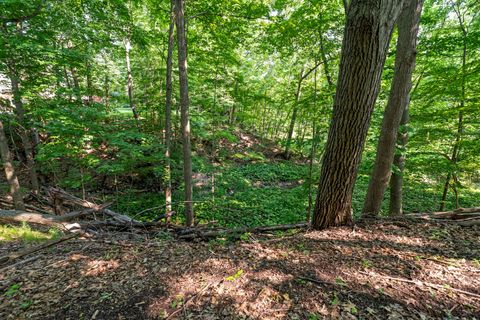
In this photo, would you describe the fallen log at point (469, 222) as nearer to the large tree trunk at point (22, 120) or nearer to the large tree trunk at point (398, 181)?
the large tree trunk at point (398, 181)

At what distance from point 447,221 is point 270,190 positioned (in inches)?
269

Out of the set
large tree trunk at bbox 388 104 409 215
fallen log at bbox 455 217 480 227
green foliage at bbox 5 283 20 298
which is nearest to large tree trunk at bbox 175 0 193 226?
green foliage at bbox 5 283 20 298

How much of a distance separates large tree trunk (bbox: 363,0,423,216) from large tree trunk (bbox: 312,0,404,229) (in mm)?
1419

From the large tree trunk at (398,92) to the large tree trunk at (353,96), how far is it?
1.42 meters

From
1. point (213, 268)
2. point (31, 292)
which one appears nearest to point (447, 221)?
point (213, 268)

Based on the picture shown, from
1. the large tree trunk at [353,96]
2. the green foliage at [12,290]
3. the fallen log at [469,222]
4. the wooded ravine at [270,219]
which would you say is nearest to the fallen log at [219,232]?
the wooded ravine at [270,219]

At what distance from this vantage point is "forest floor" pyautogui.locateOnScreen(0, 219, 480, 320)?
159 centimetres

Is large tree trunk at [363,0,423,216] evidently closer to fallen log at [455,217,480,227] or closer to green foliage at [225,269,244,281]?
fallen log at [455,217,480,227]

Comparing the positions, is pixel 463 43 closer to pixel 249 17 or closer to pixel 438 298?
pixel 249 17

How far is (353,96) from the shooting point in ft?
7.61

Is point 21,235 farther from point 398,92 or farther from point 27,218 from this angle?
point 398,92

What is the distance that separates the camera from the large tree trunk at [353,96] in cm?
207

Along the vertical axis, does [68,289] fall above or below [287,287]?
below

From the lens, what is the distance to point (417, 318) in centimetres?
147
